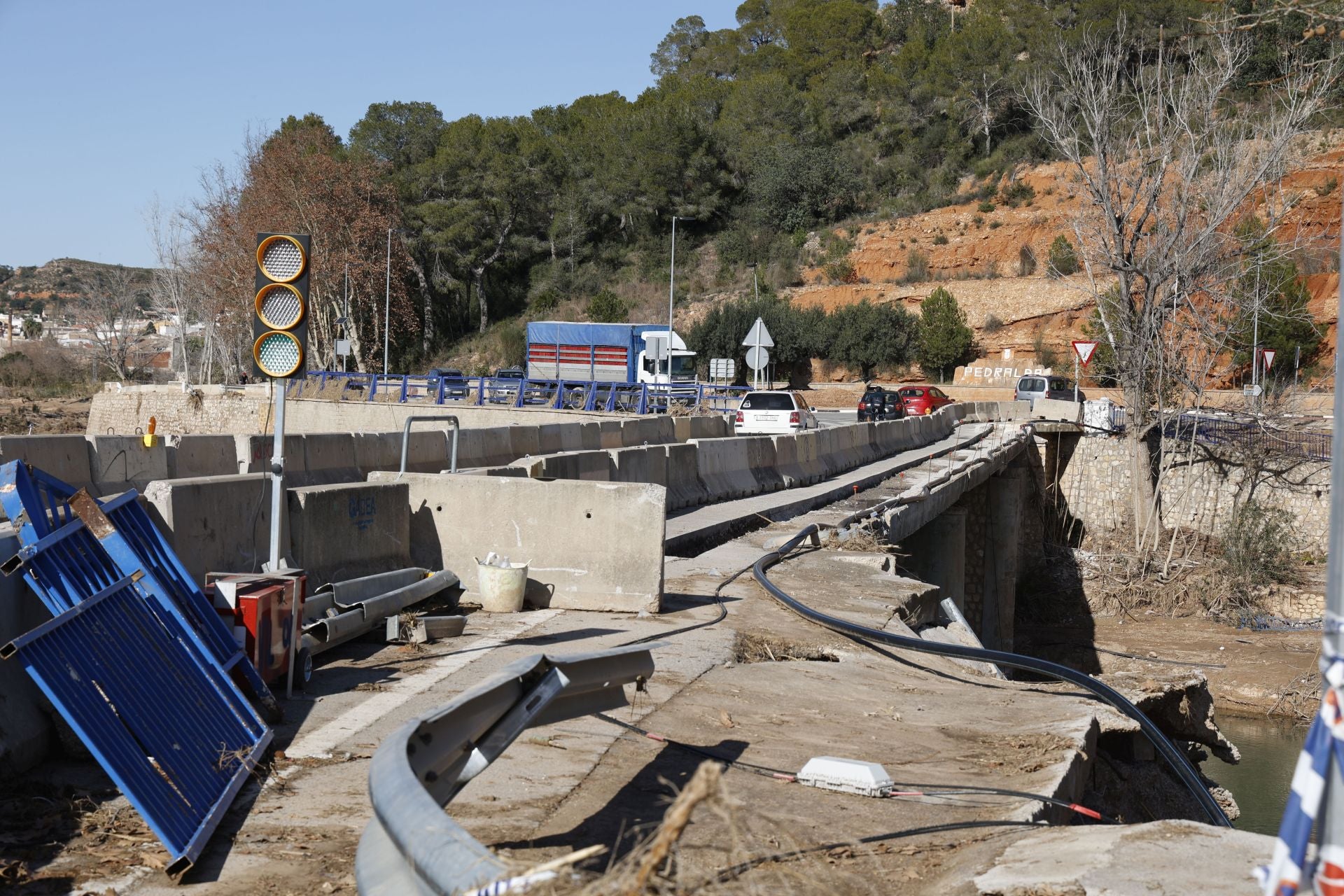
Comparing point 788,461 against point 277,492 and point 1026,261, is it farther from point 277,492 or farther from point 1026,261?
point 1026,261

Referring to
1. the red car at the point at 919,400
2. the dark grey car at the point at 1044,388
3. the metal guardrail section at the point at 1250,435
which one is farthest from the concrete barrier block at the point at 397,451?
the dark grey car at the point at 1044,388

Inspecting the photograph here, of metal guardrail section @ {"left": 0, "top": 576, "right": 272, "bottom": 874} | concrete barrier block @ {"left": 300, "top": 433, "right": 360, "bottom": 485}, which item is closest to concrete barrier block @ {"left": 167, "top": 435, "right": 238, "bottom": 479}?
concrete barrier block @ {"left": 300, "top": 433, "right": 360, "bottom": 485}

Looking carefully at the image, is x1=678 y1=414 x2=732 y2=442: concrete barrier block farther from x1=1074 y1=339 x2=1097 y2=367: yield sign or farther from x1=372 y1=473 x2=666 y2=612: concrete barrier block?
x1=372 y1=473 x2=666 y2=612: concrete barrier block

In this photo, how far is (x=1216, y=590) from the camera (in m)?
33.6

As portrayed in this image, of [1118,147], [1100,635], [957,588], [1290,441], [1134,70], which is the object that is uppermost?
[1134,70]

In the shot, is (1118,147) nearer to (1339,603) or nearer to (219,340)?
(1339,603)

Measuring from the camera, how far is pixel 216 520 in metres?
8.18

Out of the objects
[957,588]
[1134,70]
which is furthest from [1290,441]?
[1134,70]

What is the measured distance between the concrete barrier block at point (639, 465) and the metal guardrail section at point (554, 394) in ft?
74.2

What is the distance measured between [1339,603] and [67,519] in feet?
17.7

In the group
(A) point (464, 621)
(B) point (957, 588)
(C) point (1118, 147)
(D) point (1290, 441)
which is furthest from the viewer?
(C) point (1118, 147)

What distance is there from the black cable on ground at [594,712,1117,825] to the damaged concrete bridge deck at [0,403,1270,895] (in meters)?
0.02

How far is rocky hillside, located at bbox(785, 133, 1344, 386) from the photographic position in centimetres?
6284

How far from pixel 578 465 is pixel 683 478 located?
3412 mm
